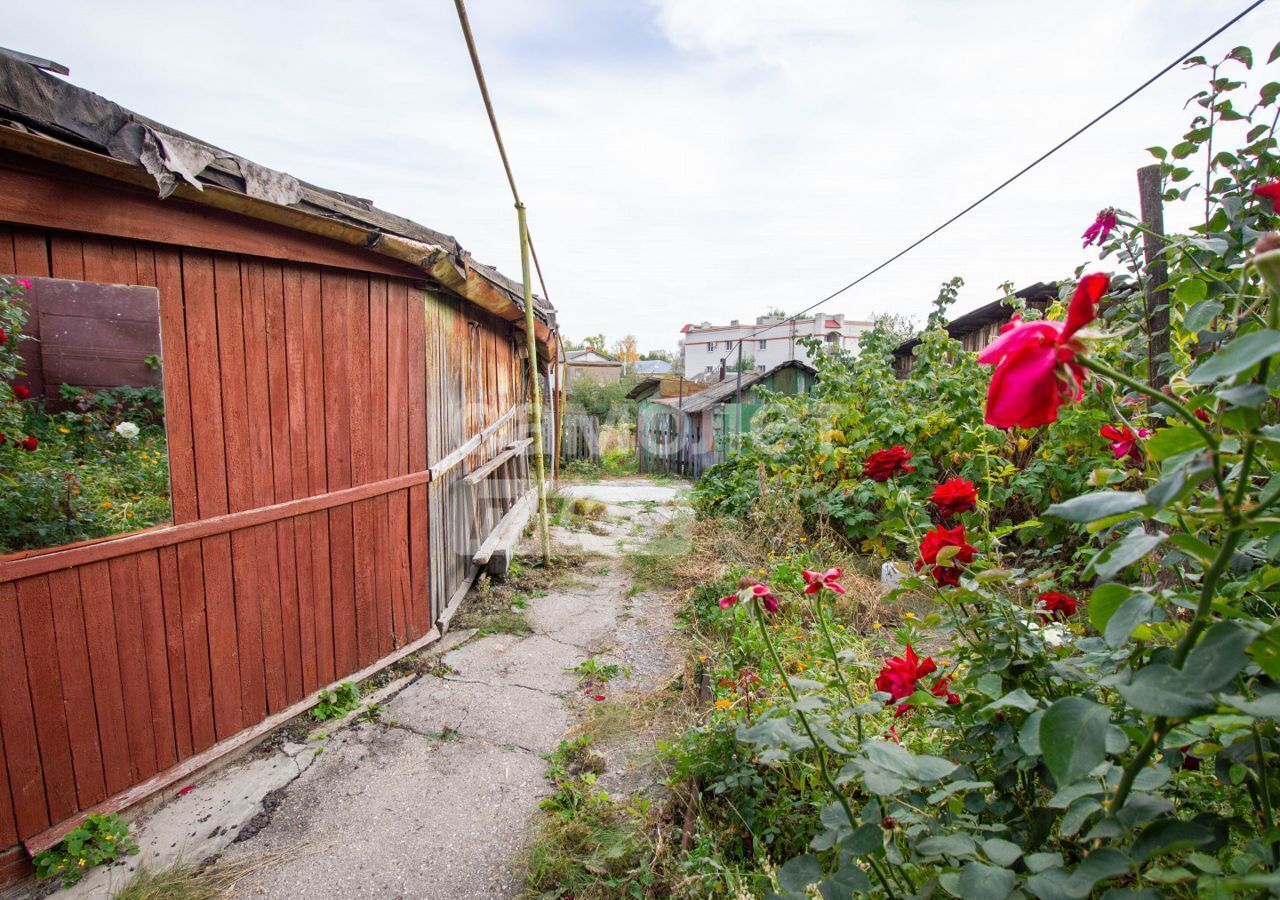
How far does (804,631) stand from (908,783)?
2.45m

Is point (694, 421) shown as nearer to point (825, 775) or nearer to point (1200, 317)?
point (825, 775)

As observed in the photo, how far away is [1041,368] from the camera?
2.06ft

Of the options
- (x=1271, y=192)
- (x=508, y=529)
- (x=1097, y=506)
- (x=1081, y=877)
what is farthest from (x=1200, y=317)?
(x=508, y=529)

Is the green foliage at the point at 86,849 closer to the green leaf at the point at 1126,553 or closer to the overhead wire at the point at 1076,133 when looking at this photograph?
the green leaf at the point at 1126,553

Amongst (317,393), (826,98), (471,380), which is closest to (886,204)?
(826,98)

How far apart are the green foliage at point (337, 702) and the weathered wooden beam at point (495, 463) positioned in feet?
5.97

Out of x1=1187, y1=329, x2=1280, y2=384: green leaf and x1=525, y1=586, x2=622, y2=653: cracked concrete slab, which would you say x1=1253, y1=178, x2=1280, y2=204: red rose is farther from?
x1=525, y1=586, x2=622, y2=653: cracked concrete slab

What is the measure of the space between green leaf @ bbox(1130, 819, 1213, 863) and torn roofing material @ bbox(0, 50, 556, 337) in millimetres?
2770

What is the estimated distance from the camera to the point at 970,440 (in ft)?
12.9

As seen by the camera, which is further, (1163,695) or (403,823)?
(403,823)

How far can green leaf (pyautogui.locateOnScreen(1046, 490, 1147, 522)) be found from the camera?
23.5 inches

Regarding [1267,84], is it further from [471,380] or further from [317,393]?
[471,380]

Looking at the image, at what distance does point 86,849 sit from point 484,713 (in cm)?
157

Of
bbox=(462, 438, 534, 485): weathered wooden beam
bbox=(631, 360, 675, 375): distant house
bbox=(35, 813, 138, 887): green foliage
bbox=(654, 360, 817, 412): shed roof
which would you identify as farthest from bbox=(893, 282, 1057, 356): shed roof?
bbox=(631, 360, 675, 375): distant house
